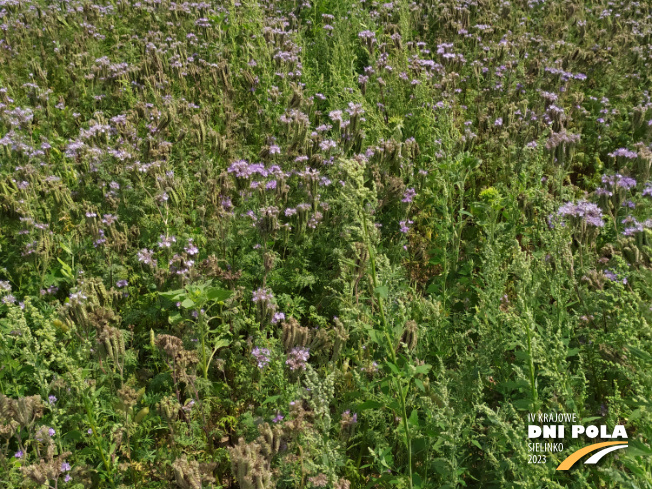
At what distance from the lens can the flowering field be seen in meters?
2.66

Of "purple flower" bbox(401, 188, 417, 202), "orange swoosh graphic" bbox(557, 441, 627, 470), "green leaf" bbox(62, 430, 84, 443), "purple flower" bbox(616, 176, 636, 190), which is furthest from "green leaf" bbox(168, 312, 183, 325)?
"purple flower" bbox(616, 176, 636, 190)

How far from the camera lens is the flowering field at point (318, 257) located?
8.73 ft

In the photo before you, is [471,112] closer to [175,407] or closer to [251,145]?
[251,145]

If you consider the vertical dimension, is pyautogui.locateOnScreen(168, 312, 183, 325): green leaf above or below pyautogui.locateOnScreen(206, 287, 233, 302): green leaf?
below

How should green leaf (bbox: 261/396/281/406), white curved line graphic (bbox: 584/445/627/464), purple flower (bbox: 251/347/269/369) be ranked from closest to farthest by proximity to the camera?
1. white curved line graphic (bbox: 584/445/627/464)
2. green leaf (bbox: 261/396/281/406)
3. purple flower (bbox: 251/347/269/369)

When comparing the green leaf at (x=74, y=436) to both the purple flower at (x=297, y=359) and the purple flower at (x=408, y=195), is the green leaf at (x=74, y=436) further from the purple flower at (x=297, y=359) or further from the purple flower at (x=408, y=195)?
the purple flower at (x=408, y=195)

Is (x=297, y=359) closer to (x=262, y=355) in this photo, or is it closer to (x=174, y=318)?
(x=262, y=355)

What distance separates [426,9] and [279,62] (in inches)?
144

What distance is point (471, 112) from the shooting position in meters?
6.36

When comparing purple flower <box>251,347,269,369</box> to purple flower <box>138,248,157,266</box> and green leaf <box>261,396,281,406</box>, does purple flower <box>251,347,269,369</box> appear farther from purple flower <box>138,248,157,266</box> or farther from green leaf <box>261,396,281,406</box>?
purple flower <box>138,248,157,266</box>
